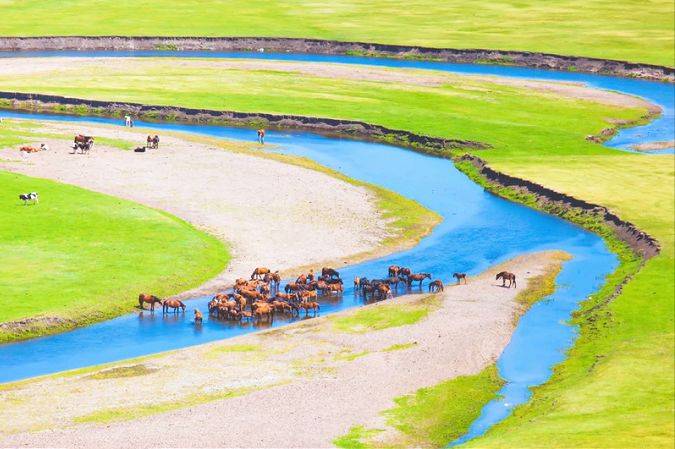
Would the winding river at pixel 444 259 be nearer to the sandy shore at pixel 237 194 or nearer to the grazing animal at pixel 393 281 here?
the grazing animal at pixel 393 281

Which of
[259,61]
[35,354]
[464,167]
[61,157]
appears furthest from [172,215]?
[259,61]

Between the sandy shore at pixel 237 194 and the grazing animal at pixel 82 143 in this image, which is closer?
the sandy shore at pixel 237 194

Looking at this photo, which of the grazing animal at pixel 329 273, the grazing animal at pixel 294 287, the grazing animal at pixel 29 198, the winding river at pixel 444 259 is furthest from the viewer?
the grazing animal at pixel 29 198

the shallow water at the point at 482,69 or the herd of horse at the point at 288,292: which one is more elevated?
the shallow water at the point at 482,69

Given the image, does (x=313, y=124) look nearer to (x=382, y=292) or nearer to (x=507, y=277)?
(x=507, y=277)

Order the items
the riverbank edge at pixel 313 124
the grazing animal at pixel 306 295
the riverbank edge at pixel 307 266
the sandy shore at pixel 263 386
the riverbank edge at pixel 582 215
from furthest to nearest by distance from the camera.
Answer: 1. the riverbank edge at pixel 313 124
2. the riverbank edge at pixel 582 215
3. the grazing animal at pixel 306 295
4. the riverbank edge at pixel 307 266
5. the sandy shore at pixel 263 386

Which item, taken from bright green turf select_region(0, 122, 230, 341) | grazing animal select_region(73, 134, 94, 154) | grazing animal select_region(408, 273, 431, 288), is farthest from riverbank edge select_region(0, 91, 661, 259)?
bright green turf select_region(0, 122, 230, 341)

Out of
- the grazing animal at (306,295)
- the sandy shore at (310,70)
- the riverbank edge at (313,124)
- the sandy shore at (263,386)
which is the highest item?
the sandy shore at (310,70)

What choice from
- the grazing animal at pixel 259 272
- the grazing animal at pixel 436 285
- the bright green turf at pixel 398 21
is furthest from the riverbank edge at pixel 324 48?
the grazing animal at pixel 259 272
